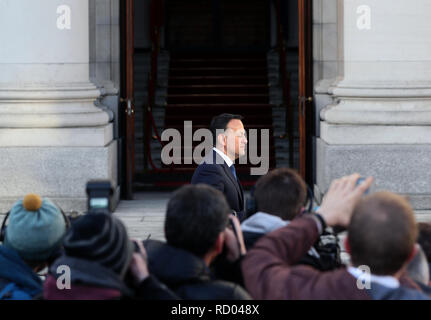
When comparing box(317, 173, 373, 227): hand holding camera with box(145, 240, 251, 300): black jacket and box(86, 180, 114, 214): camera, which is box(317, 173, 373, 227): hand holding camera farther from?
box(86, 180, 114, 214): camera

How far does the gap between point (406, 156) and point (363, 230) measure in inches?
245

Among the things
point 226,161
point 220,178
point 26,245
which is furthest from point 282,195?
point 226,161

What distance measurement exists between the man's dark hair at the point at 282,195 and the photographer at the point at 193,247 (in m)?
0.43

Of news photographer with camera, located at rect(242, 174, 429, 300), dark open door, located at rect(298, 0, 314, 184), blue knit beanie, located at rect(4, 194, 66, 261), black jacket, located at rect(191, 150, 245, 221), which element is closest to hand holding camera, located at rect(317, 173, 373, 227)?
news photographer with camera, located at rect(242, 174, 429, 300)

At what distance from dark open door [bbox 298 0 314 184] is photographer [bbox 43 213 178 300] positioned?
685 centimetres

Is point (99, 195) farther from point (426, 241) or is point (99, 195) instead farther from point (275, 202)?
point (426, 241)

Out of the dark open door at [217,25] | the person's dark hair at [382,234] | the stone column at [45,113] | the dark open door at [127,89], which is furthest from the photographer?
the dark open door at [217,25]

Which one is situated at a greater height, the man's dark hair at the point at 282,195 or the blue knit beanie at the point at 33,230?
the man's dark hair at the point at 282,195

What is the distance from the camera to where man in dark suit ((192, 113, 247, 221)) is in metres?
5.46

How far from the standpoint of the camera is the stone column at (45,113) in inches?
335

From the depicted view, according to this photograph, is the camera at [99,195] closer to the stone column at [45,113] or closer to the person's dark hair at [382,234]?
the person's dark hair at [382,234]

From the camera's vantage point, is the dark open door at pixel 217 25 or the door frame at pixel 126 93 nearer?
the door frame at pixel 126 93

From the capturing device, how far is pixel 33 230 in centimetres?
328

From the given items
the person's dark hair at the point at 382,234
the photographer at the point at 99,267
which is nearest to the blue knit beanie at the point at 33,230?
the photographer at the point at 99,267
